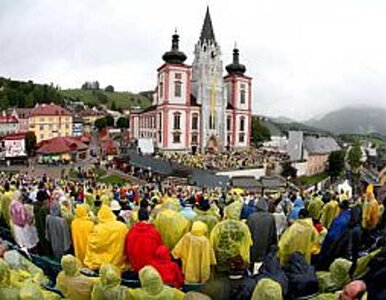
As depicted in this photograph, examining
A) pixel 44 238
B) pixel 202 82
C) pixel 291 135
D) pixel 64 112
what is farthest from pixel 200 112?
pixel 44 238

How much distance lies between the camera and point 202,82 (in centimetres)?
6284

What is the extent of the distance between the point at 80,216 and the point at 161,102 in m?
52.1

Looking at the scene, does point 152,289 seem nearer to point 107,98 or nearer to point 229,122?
point 229,122

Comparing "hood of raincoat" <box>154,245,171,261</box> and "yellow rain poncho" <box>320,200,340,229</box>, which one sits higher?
"yellow rain poncho" <box>320,200,340,229</box>

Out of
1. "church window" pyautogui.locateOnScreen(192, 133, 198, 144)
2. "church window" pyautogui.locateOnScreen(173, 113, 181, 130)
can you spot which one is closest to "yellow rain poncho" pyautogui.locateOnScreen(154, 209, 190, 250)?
"church window" pyautogui.locateOnScreen(173, 113, 181, 130)

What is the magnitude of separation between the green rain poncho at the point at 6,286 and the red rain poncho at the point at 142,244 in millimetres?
1866

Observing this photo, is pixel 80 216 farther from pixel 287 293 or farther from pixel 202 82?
pixel 202 82

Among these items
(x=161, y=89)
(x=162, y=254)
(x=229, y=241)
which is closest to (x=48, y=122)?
(x=161, y=89)

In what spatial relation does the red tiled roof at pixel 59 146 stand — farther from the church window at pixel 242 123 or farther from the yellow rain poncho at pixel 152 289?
the yellow rain poncho at pixel 152 289

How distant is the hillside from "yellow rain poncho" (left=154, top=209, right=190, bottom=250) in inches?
5986

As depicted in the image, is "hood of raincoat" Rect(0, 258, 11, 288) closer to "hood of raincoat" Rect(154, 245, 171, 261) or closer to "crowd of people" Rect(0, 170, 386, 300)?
"crowd of people" Rect(0, 170, 386, 300)

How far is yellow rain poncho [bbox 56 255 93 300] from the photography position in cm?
646

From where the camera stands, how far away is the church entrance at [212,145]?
206ft

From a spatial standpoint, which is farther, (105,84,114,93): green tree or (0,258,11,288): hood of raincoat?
(105,84,114,93): green tree
